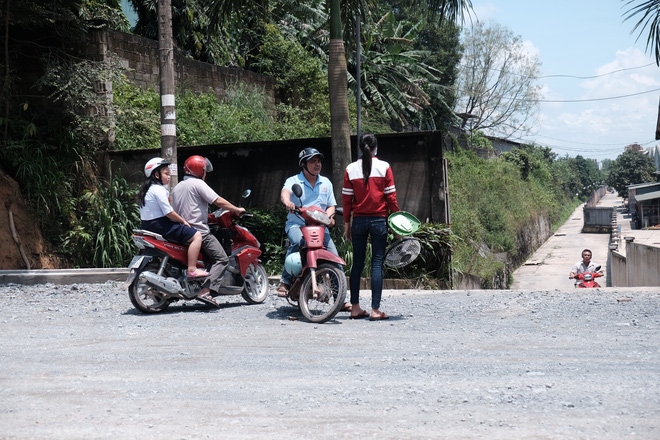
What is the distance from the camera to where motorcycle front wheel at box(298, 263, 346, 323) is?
697cm

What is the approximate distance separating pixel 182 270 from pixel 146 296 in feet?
1.62

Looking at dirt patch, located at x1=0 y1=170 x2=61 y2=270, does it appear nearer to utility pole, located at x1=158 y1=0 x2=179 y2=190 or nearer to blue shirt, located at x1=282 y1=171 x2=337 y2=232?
utility pole, located at x1=158 y1=0 x2=179 y2=190

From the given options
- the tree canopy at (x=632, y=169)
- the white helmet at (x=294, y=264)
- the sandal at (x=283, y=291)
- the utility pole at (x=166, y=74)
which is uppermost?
the tree canopy at (x=632, y=169)

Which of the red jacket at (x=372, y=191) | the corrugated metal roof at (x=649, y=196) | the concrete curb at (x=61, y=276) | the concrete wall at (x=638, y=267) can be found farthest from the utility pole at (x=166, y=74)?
the corrugated metal roof at (x=649, y=196)

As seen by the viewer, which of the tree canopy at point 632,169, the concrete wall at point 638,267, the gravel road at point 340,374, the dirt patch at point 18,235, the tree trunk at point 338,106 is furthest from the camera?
the tree canopy at point 632,169

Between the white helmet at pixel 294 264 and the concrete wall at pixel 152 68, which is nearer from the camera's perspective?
the white helmet at pixel 294 264

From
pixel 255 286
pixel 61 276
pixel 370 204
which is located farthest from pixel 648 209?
pixel 370 204

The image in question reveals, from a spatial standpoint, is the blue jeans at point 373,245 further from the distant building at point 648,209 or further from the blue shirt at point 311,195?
the distant building at point 648,209

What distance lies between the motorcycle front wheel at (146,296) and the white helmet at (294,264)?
1488 millimetres

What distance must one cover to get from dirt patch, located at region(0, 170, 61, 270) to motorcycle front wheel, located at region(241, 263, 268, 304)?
18.5 feet

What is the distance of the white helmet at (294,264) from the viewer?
7.35 meters

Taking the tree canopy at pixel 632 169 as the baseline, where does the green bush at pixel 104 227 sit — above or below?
below

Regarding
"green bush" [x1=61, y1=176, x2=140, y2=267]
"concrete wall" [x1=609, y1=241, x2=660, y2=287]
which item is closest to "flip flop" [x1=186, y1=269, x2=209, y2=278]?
"green bush" [x1=61, y1=176, x2=140, y2=267]

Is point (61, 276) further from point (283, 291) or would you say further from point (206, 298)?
point (283, 291)
